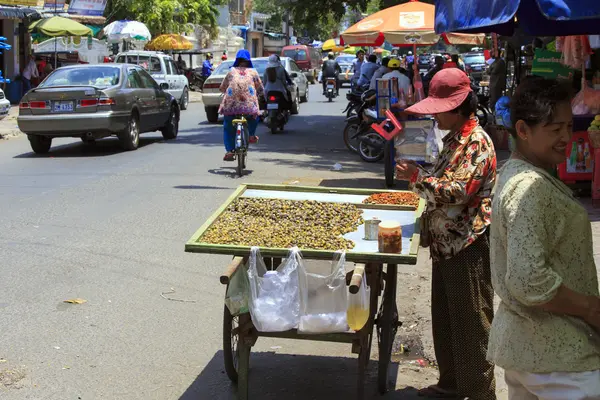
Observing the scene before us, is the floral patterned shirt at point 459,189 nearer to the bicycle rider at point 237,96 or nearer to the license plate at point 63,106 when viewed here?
the bicycle rider at point 237,96

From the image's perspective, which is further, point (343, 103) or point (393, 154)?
point (343, 103)

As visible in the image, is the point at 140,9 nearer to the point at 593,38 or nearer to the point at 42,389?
the point at 593,38

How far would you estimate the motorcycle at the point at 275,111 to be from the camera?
68.3ft

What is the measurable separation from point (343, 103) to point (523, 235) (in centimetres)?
3314

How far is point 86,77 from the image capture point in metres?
16.8

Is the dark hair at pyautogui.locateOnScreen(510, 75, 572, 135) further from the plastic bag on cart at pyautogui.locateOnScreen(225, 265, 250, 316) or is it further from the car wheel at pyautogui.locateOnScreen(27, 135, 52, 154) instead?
the car wheel at pyautogui.locateOnScreen(27, 135, 52, 154)

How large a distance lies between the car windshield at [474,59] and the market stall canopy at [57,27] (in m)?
24.0

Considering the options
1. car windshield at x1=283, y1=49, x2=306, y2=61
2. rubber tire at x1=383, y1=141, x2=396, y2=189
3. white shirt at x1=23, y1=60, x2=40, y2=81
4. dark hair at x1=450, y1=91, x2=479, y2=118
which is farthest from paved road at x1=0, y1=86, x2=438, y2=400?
car windshield at x1=283, y1=49, x2=306, y2=61

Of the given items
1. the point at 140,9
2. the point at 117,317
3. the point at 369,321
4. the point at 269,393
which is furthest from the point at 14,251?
the point at 140,9

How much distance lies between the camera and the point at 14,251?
844 centimetres

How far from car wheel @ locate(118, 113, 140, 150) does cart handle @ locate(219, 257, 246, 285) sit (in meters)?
12.5

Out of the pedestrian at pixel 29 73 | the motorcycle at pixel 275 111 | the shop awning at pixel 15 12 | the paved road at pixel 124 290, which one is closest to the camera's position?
the paved road at pixel 124 290

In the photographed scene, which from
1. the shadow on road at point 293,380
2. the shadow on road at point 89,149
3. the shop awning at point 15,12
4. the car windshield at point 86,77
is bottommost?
the shadow on road at point 89,149

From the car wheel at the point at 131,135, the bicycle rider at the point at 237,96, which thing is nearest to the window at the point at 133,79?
the car wheel at the point at 131,135
